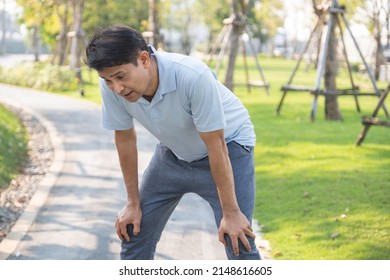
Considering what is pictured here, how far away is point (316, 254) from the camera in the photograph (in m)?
4.42

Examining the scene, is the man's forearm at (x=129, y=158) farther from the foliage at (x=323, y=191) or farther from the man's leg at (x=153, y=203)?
the foliage at (x=323, y=191)

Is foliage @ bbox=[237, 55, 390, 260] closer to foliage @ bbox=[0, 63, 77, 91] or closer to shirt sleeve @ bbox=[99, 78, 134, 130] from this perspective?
shirt sleeve @ bbox=[99, 78, 134, 130]

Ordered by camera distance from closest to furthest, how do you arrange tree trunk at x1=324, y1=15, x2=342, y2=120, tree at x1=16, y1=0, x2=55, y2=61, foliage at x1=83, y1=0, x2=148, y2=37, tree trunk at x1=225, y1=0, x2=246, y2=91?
tree trunk at x1=324, y1=15, x2=342, y2=120
tree trunk at x1=225, y1=0, x2=246, y2=91
tree at x1=16, y1=0, x2=55, y2=61
foliage at x1=83, y1=0, x2=148, y2=37

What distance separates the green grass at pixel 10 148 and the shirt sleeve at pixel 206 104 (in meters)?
4.26

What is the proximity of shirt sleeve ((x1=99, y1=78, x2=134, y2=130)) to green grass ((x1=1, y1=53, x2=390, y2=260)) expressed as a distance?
77.3 inches

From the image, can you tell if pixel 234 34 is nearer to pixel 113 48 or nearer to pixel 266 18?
pixel 113 48

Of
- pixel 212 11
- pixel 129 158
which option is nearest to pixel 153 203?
pixel 129 158

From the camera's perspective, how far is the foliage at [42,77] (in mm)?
18281

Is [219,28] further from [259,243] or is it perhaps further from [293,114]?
[259,243]

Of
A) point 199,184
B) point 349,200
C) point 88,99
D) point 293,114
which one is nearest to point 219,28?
point 88,99

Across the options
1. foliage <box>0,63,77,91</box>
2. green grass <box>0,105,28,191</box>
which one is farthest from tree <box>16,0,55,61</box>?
green grass <box>0,105,28,191</box>

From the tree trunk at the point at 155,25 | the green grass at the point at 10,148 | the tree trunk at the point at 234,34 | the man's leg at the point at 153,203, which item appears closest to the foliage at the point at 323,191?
the man's leg at the point at 153,203

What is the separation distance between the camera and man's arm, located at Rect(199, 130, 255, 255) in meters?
2.59
